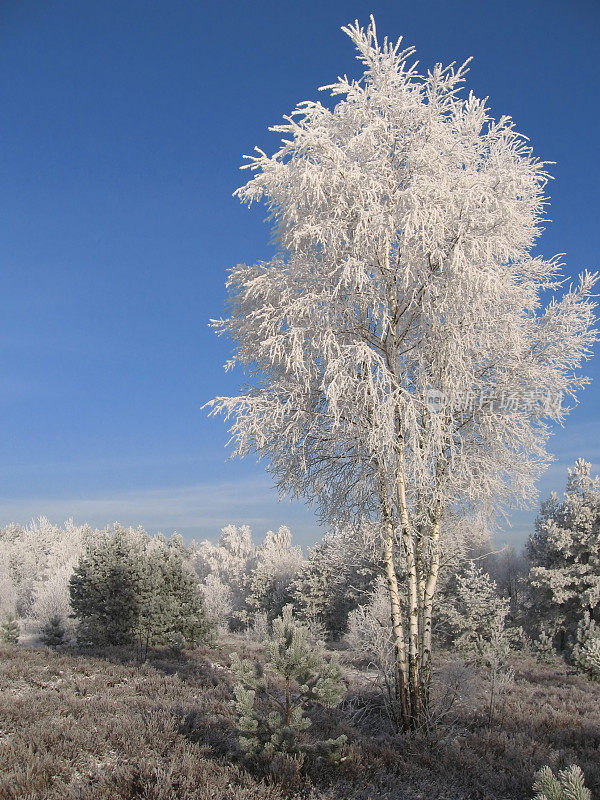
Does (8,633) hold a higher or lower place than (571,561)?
lower

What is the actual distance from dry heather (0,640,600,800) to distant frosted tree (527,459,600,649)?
19.5 m

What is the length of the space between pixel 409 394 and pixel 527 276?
337 centimetres

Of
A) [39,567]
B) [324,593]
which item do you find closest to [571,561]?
[324,593]

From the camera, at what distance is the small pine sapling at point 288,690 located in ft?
18.8

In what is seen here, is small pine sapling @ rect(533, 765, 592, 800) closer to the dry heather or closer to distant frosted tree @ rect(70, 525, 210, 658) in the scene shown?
the dry heather

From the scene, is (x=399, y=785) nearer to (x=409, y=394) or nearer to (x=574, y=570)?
(x=409, y=394)

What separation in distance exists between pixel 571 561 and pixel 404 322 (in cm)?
2761

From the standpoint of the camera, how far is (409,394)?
24.6 feet

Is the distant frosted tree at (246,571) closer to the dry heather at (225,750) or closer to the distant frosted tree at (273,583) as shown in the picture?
the distant frosted tree at (273,583)

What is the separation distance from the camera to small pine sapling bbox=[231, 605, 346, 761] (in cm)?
573

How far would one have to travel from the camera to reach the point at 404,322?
28.2 ft

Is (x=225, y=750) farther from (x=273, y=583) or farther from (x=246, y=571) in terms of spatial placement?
(x=246, y=571)

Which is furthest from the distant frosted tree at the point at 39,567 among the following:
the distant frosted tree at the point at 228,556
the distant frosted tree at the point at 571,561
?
the distant frosted tree at the point at 571,561

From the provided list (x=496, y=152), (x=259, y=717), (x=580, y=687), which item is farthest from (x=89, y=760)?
(x=580, y=687)
